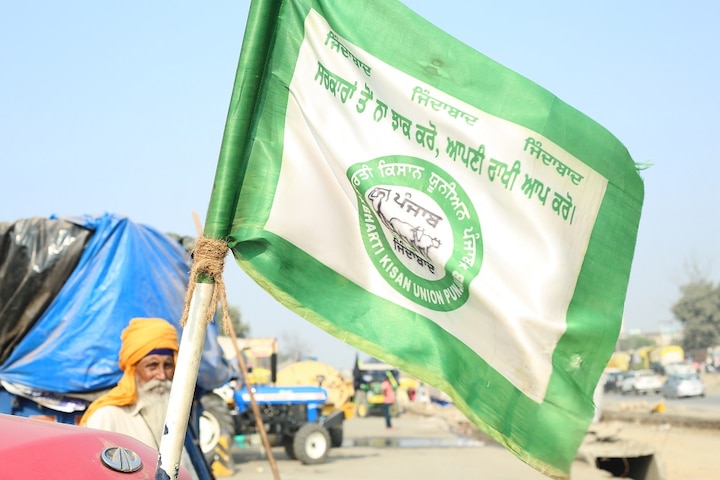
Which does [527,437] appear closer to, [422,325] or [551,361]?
[551,361]

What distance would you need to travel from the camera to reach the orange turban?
4.52 metres

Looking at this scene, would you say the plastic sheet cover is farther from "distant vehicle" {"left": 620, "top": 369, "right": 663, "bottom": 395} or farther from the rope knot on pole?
"distant vehicle" {"left": 620, "top": 369, "right": 663, "bottom": 395}

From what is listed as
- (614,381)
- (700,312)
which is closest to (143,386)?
(614,381)

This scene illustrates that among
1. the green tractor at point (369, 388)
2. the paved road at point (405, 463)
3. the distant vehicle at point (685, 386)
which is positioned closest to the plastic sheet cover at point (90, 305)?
the paved road at point (405, 463)

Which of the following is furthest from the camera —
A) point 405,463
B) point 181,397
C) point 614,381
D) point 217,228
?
point 614,381

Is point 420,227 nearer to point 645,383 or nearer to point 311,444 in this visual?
point 311,444

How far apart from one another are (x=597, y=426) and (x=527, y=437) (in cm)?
1469

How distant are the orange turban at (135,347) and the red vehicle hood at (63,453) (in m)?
1.95

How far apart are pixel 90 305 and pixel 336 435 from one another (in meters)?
15.3

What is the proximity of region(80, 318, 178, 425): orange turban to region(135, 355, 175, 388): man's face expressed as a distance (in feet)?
0.08

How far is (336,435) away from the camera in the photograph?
22031 mm

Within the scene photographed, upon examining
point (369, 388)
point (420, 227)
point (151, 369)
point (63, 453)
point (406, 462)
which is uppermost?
point (420, 227)

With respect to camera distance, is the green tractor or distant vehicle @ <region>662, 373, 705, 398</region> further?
distant vehicle @ <region>662, 373, 705, 398</region>

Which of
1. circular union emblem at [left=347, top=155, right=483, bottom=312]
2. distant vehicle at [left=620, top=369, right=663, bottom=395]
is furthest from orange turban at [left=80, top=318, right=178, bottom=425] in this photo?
distant vehicle at [left=620, top=369, right=663, bottom=395]
